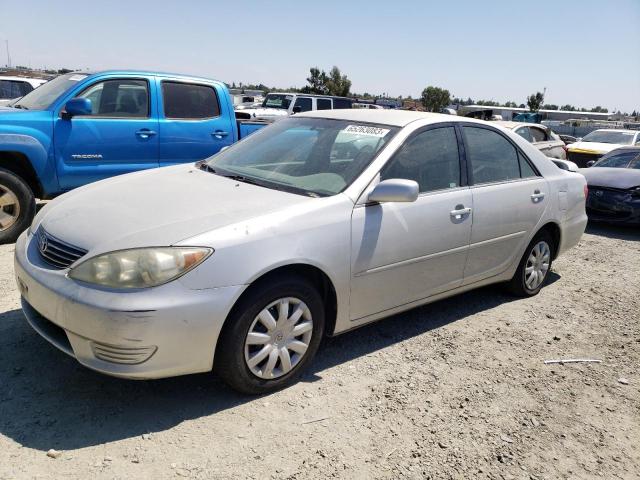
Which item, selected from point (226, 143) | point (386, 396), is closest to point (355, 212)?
point (386, 396)

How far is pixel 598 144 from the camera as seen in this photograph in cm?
1475

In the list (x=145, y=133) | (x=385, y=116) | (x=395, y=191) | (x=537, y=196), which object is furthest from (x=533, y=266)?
(x=145, y=133)

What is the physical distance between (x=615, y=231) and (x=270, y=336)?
7.74 metres

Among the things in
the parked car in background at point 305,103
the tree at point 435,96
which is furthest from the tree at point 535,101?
the parked car in background at point 305,103

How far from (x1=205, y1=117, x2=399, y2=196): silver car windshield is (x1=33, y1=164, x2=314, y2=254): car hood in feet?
0.63

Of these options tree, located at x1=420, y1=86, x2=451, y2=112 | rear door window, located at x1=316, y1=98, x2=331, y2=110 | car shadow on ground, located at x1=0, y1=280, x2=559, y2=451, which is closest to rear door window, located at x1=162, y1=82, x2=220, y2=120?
car shadow on ground, located at x1=0, y1=280, x2=559, y2=451

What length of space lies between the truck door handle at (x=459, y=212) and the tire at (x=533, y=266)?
45.9 inches

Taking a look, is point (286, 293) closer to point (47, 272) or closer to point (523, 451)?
point (47, 272)

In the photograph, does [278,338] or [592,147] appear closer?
[278,338]

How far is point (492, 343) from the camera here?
4.18m

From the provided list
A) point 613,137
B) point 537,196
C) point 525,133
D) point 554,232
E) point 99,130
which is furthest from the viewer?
point 613,137

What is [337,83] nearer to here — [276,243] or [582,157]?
[582,157]

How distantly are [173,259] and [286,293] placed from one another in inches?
26.3

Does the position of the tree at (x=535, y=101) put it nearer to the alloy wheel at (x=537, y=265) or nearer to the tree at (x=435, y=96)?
the tree at (x=435, y=96)
